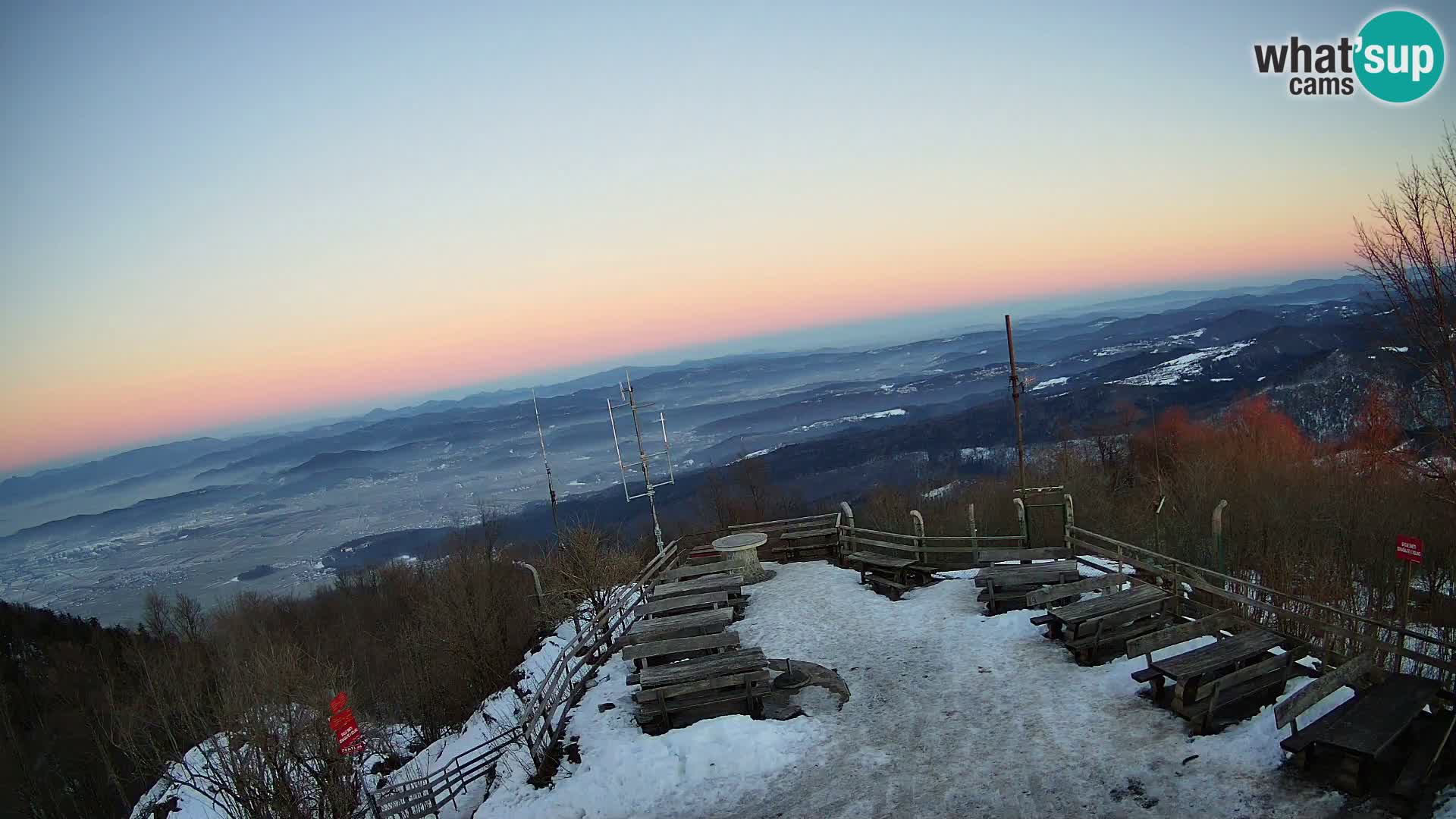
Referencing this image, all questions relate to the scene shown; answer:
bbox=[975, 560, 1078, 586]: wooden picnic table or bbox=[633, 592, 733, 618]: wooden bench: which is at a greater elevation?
bbox=[633, 592, 733, 618]: wooden bench

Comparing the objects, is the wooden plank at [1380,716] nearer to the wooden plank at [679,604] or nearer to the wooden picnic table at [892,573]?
the wooden picnic table at [892,573]

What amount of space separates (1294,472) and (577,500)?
123m

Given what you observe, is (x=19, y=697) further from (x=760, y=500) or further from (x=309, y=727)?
(x=309, y=727)

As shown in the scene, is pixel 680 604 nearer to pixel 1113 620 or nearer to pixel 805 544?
pixel 1113 620

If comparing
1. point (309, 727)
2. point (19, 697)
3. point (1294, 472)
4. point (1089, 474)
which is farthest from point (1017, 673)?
point (19, 697)

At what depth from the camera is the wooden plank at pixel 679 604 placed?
14.5 metres

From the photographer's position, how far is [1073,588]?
1232 centimetres

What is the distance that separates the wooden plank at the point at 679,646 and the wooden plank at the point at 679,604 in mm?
2312

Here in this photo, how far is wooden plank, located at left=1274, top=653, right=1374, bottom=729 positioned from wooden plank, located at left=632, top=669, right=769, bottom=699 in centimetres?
641

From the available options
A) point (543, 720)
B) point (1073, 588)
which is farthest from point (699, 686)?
point (1073, 588)

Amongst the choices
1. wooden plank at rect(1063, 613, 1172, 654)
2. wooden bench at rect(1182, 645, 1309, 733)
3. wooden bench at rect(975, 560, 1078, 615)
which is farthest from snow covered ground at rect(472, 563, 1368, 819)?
wooden bench at rect(975, 560, 1078, 615)

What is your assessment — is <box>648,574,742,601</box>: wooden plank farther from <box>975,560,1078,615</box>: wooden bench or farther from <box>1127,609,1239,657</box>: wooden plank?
<box>1127,609,1239,657</box>: wooden plank

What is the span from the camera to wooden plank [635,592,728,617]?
1452 centimetres

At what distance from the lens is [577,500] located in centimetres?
14075
